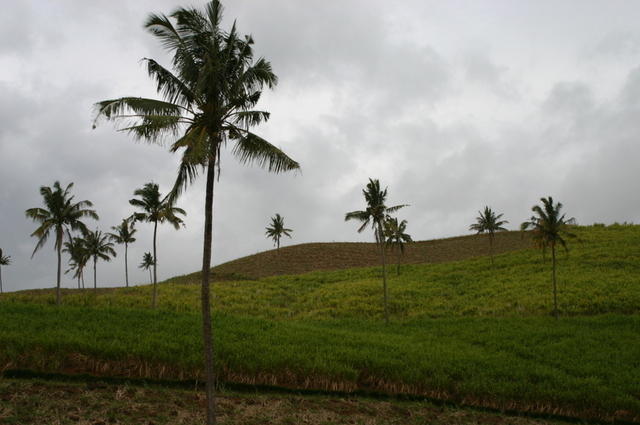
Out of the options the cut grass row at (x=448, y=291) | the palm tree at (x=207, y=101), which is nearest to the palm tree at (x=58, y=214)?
the cut grass row at (x=448, y=291)

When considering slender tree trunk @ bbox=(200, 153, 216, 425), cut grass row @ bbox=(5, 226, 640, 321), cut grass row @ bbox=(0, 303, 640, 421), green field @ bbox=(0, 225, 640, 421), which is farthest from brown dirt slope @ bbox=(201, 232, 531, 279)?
slender tree trunk @ bbox=(200, 153, 216, 425)

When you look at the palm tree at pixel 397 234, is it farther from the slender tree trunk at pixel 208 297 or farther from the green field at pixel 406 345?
the slender tree trunk at pixel 208 297

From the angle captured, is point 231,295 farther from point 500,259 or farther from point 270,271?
point 500,259

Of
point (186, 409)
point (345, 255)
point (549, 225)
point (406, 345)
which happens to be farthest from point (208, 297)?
point (345, 255)

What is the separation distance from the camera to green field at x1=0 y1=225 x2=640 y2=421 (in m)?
18.9

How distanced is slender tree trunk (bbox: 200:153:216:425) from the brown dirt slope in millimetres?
62262

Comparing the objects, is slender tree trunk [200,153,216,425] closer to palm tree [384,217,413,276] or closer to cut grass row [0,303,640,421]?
cut grass row [0,303,640,421]

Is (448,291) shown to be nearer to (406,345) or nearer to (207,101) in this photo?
(406,345)

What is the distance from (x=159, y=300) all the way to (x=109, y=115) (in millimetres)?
39598

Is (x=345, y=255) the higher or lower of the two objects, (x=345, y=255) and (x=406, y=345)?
the higher

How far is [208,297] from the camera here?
13.8 m

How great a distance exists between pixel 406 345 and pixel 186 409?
560 inches

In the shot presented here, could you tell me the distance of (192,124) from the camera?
13.8 m

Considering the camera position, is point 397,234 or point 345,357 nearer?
point 345,357
